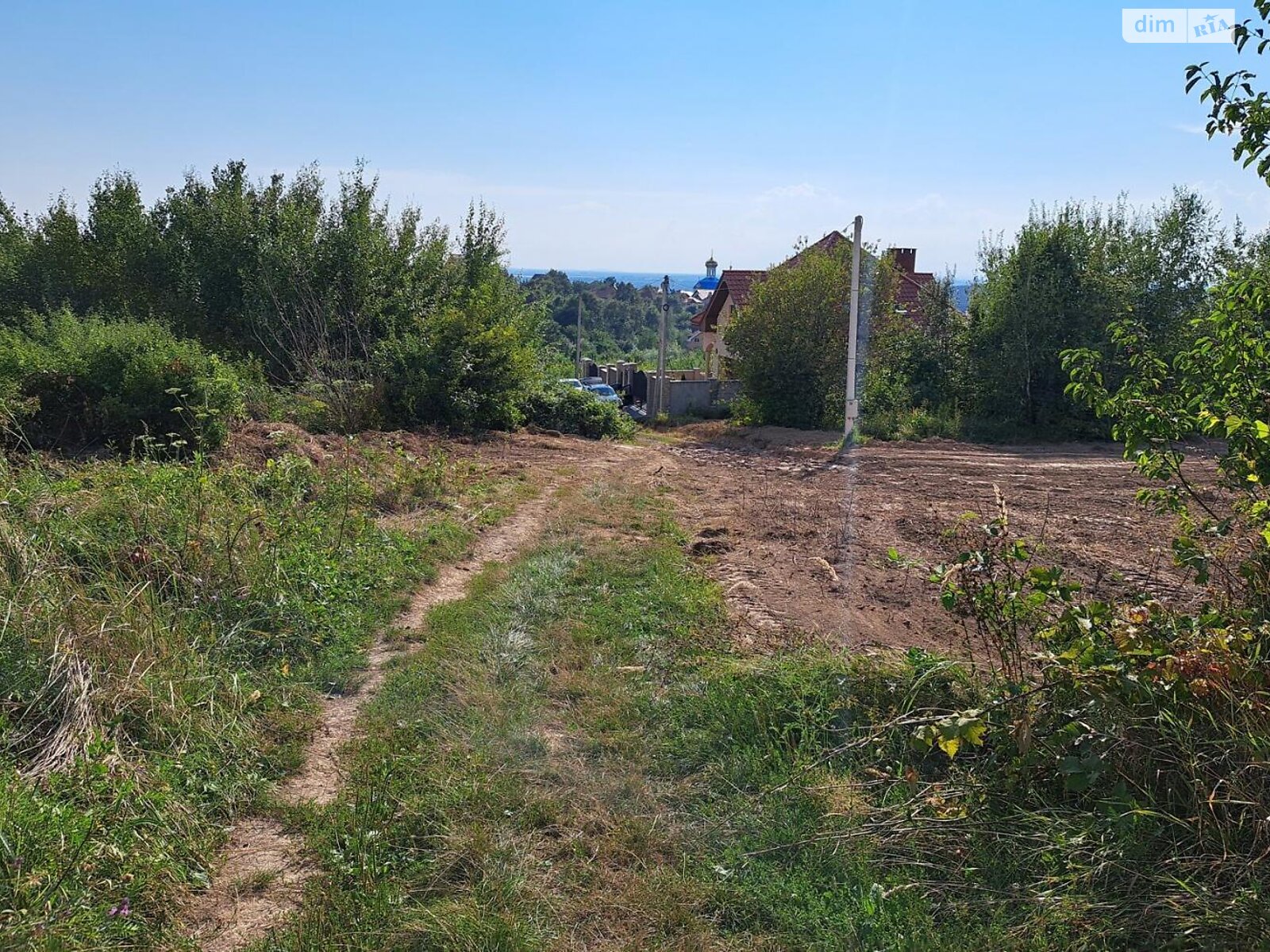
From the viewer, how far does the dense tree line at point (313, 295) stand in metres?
17.0

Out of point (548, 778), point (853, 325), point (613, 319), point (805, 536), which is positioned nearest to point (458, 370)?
point (853, 325)

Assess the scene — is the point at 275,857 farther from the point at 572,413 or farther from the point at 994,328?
the point at 994,328

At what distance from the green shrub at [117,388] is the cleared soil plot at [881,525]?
5914 mm

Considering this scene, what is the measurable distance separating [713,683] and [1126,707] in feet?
7.58

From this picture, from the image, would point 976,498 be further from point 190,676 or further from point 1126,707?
point 190,676

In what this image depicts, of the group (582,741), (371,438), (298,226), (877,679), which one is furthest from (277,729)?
(298,226)

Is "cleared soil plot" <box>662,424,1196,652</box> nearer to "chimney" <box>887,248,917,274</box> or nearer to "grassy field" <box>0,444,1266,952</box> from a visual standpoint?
"grassy field" <box>0,444,1266,952</box>

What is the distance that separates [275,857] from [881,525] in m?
7.91

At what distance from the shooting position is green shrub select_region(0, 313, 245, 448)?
11.0m

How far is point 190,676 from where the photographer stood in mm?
5008

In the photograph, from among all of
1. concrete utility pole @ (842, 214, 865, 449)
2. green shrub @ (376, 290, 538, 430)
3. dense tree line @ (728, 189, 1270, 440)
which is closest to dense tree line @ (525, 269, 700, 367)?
dense tree line @ (728, 189, 1270, 440)

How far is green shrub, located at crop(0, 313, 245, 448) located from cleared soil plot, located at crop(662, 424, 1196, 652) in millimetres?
5914

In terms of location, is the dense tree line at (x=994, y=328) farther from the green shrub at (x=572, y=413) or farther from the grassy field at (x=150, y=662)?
the grassy field at (x=150, y=662)

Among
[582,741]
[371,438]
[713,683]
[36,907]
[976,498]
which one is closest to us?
[36,907]
